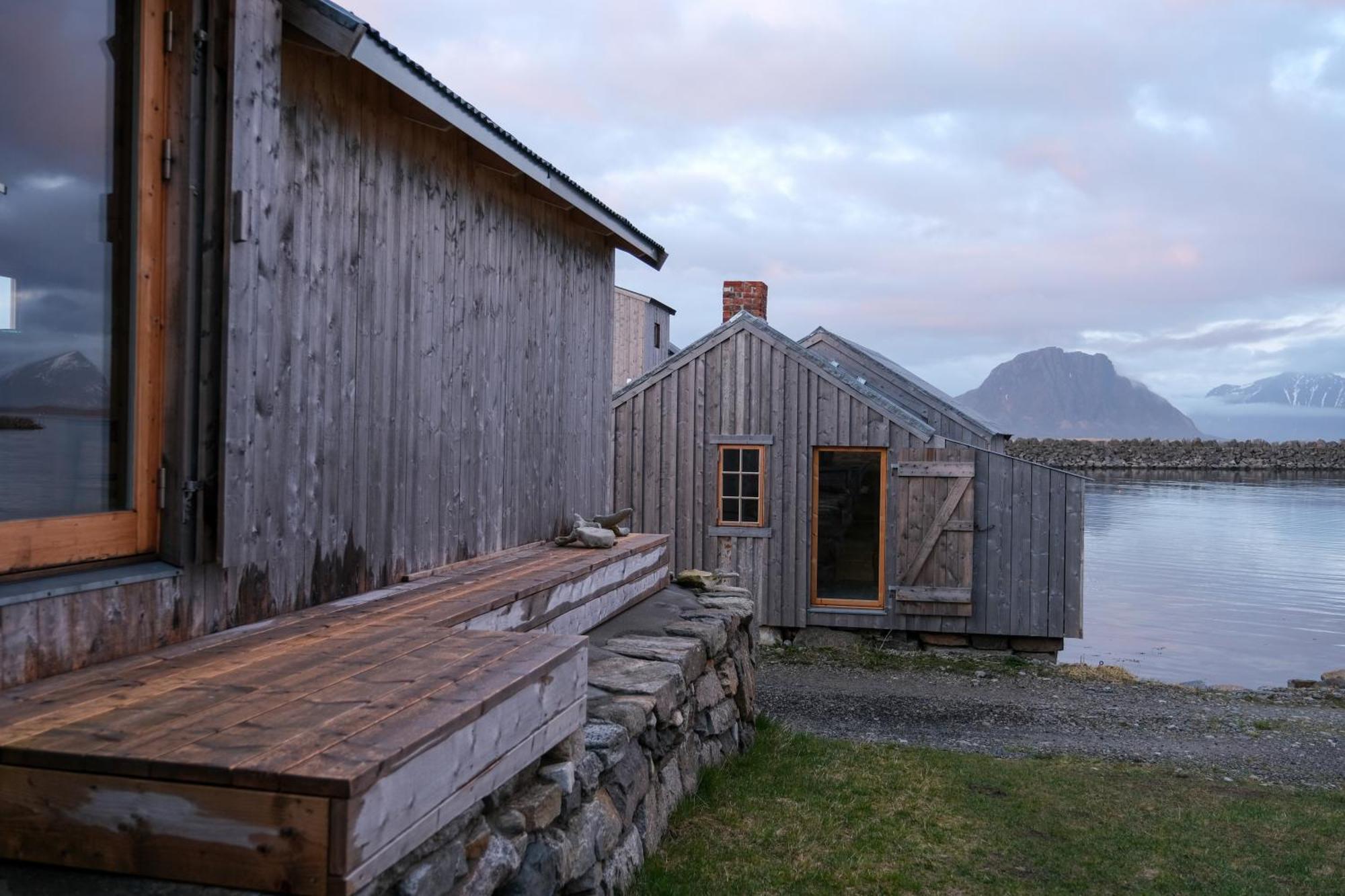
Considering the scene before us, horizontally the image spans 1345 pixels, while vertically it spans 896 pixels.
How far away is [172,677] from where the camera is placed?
9.86 feet

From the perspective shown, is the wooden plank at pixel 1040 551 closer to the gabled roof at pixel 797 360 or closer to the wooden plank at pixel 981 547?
the wooden plank at pixel 981 547

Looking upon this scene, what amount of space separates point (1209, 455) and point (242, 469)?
5815 cm

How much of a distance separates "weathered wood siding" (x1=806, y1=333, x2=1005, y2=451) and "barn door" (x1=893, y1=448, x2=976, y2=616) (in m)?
2.41

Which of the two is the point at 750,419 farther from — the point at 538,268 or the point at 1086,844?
the point at 1086,844

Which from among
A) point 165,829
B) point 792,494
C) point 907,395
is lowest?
point 165,829

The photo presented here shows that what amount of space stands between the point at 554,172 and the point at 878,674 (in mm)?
7699

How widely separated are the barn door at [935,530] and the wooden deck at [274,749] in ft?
33.0

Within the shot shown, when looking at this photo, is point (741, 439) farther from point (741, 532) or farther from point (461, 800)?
point (461, 800)

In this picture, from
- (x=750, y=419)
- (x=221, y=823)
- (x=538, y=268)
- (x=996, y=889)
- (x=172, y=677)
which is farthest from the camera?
(x=750, y=419)

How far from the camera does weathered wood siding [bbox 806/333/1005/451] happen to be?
612 inches

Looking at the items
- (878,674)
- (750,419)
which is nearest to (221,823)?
(878,674)

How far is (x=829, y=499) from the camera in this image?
48.1 feet

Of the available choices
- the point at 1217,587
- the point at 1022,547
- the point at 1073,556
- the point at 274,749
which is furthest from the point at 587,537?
the point at 1217,587

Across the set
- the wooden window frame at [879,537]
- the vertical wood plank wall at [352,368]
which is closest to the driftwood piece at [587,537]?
the vertical wood plank wall at [352,368]
